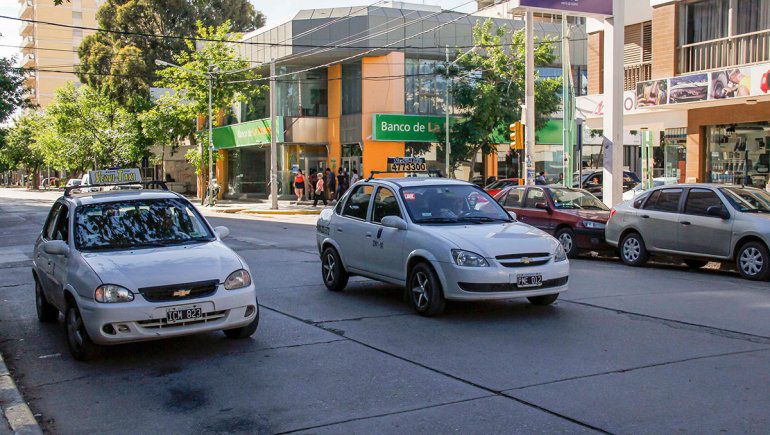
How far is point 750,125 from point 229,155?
3704 cm

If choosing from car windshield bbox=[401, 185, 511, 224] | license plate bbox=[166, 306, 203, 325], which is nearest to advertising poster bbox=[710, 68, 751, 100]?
car windshield bbox=[401, 185, 511, 224]

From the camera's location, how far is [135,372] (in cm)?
701

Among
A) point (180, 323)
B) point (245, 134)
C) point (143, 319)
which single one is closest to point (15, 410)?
point (143, 319)

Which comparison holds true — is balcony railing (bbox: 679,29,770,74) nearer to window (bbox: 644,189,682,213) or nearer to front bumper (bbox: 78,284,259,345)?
window (bbox: 644,189,682,213)

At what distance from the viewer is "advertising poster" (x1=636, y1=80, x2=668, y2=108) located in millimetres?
21016

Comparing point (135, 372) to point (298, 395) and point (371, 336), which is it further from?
point (371, 336)

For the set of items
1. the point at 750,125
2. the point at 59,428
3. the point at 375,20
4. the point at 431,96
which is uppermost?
the point at 375,20

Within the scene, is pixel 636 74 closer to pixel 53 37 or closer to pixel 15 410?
pixel 15 410

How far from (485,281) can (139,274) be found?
3.67m

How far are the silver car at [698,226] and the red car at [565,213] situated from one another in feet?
1.83

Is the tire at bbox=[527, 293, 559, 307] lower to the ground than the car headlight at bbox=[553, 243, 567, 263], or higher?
lower

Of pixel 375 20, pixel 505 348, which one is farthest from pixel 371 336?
pixel 375 20

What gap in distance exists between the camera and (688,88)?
20219 millimetres

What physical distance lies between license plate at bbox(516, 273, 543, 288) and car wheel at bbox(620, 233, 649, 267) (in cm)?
618
